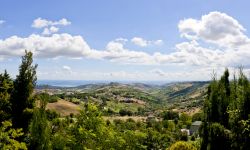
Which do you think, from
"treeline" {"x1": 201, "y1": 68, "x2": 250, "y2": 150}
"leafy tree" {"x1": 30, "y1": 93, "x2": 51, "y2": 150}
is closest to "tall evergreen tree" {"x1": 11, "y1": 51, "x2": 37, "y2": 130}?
"leafy tree" {"x1": 30, "y1": 93, "x2": 51, "y2": 150}

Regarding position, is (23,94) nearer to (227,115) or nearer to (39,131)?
(39,131)

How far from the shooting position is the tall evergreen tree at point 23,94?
25.8 metres

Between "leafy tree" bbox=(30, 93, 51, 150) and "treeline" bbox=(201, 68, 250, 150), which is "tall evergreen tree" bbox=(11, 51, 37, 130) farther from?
"treeline" bbox=(201, 68, 250, 150)

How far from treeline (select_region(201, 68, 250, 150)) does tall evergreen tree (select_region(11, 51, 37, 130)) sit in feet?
39.7

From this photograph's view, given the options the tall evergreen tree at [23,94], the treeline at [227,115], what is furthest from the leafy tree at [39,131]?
the treeline at [227,115]

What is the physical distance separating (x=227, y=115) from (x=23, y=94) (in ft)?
45.4

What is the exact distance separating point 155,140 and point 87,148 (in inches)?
2560

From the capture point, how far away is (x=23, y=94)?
2614 cm

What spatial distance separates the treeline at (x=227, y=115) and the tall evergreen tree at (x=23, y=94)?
12.1 m

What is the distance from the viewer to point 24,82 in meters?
26.4

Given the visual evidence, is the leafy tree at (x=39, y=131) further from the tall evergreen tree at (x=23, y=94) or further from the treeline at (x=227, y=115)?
the treeline at (x=227, y=115)

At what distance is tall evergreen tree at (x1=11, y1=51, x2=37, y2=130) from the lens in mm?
25812

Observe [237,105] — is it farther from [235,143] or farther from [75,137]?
[75,137]

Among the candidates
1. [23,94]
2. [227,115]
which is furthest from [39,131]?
[227,115]
